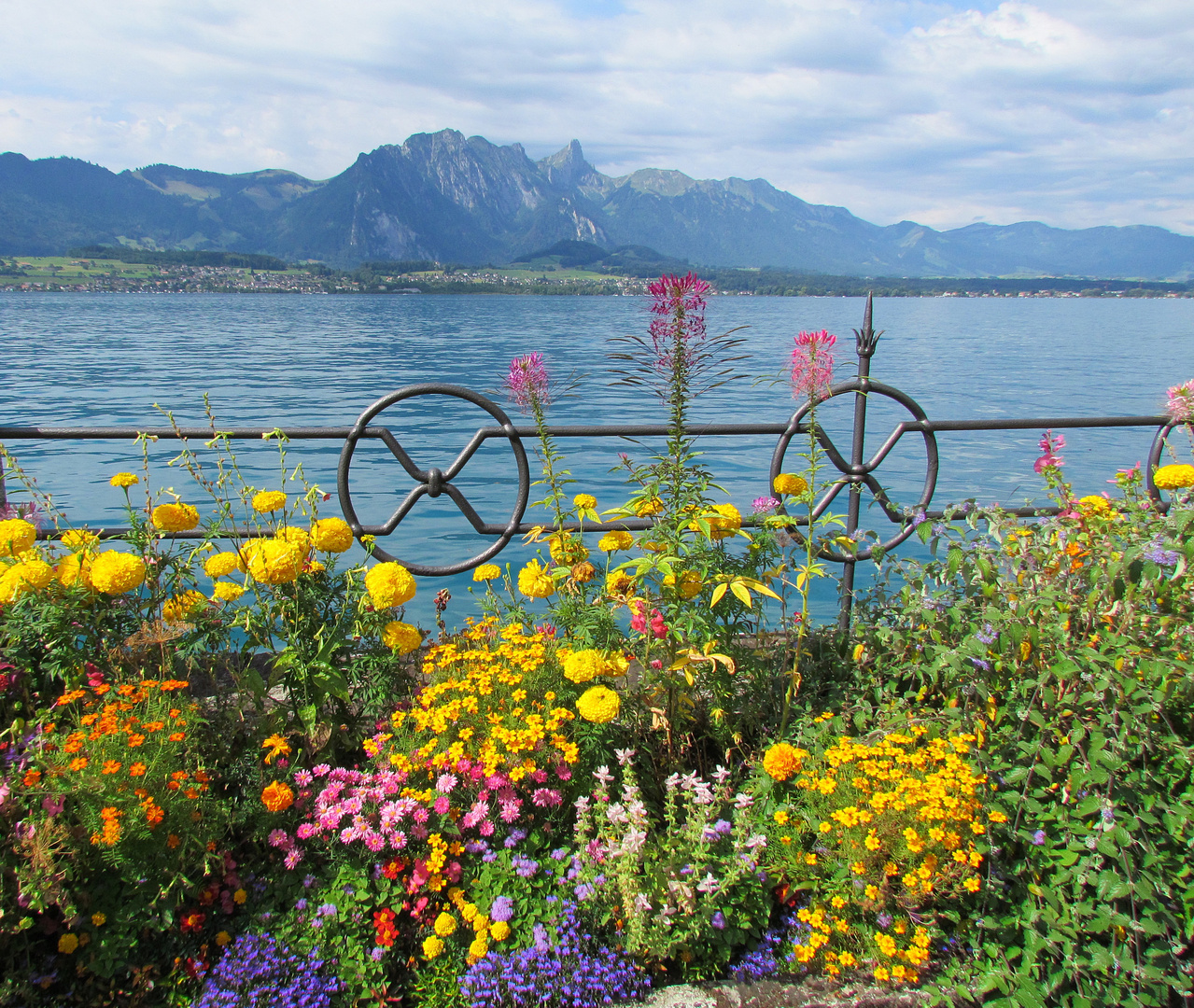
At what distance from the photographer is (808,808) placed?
226cm

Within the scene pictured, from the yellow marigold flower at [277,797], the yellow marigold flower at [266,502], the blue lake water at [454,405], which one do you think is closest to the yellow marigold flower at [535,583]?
the blue lake water at [454,405]

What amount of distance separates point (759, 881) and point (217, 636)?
1.86m

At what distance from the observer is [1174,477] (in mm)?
3391

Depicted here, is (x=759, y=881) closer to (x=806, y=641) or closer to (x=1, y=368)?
(x=806, y=641)

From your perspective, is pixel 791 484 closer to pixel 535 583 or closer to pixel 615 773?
pixel 535 583

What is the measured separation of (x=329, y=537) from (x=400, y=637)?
0.46m

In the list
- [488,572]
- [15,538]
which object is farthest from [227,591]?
[488,572]

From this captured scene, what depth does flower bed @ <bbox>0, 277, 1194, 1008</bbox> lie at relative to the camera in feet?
6.33

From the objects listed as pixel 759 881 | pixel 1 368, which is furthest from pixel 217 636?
pixel 1 368

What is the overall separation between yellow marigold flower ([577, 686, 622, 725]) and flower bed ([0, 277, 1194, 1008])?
0.02 m

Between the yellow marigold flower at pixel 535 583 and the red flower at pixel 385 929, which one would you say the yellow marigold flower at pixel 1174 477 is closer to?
the yellow marigold flower at pixel 535 583

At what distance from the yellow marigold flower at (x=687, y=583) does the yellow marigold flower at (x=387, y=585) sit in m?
0.86

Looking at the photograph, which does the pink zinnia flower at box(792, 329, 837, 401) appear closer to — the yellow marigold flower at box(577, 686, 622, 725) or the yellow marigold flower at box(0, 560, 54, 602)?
the yellow marigold flower at box(577, 686, 622, 725)

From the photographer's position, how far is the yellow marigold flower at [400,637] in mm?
2528
